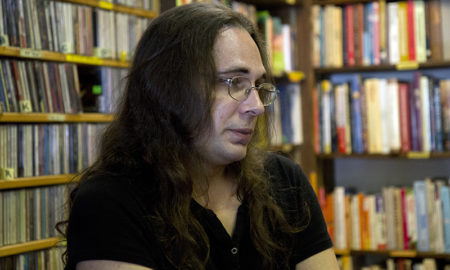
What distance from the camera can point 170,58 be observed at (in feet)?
3.99

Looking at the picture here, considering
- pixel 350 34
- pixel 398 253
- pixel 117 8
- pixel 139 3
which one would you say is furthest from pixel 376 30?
pixel 117 8

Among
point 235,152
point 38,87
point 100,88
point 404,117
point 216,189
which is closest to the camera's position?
point 235,152

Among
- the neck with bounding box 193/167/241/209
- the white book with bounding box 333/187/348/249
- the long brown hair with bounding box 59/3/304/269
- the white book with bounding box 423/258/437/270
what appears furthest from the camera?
the white book with bounding box 333/187/348/249

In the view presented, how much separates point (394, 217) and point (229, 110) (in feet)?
5.85

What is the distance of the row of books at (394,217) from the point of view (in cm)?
264

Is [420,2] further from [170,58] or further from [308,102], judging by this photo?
[170,58]

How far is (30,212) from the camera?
1837 millimetres

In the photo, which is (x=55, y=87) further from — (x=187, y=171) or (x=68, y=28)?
(x=187, y=171)

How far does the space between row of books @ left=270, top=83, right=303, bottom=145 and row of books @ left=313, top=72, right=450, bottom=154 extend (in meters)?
0.09

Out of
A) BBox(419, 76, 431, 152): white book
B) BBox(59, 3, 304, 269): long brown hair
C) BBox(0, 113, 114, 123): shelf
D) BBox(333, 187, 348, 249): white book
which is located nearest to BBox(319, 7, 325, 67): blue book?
BBox(419, 76, 431, 152): white book

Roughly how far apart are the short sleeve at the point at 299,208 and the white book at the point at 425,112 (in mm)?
1439

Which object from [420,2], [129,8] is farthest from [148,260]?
[420,2]

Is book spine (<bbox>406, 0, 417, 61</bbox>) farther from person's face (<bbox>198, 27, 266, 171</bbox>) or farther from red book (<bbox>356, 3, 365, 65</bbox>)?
person's face (<bbox>198, 27, 266, 171</bbox>)

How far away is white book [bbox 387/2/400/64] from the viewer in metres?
2.73
